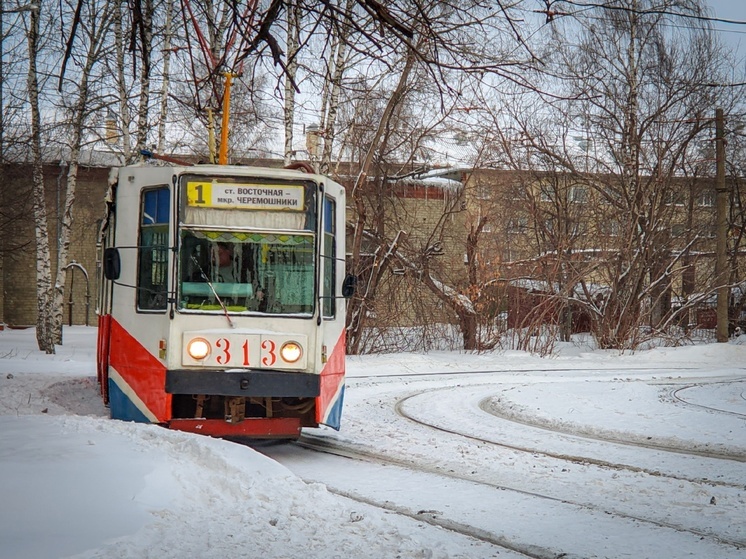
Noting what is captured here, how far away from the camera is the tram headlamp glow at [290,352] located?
9516 millimetres

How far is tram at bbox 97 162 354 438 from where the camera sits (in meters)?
9.41

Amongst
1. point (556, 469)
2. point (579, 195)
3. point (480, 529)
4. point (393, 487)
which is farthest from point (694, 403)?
point (579, 195)

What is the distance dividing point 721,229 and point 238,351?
24.4 metres

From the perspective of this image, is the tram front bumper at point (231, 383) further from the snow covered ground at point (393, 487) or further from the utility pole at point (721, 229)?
the utility pole at point (721, 229)

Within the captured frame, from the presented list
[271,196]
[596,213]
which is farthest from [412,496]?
[596,213]

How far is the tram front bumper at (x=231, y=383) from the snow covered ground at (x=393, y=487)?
759mm

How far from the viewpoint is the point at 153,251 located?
981cm

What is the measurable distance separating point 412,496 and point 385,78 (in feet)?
61.9

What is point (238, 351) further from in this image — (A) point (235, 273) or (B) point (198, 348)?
(A) point (235, 273)

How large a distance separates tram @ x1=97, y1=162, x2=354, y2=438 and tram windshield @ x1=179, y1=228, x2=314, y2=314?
0.03ft

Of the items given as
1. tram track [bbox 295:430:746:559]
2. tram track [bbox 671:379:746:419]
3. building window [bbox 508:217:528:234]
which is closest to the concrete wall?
building window [bbox 508:217:528:234]

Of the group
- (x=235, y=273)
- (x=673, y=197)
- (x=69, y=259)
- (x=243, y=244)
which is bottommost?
(x=235, y=273)

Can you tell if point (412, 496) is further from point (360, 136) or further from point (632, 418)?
point (360, 136)

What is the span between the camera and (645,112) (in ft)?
101
